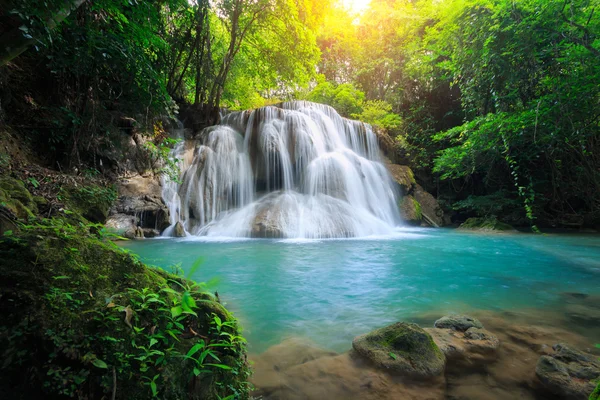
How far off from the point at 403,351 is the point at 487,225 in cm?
1287

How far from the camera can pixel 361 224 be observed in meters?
10.6

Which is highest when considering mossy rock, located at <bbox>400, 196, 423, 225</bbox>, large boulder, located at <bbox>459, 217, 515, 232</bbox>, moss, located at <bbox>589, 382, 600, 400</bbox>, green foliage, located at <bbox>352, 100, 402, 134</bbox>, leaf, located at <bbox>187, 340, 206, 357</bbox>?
green foliage, located at <bbox>352, 100, 402, 134</bbox>

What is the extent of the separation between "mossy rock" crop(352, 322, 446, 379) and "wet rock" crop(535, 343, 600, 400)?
67cm

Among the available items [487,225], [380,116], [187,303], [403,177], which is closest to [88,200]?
[187,303]

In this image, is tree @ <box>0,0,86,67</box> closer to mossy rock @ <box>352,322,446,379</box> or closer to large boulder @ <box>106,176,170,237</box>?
mossy rock @ <box>352,322,446,379</box>

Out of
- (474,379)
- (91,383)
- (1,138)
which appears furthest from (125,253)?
(1,138)

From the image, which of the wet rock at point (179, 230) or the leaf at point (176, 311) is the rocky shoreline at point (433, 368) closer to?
the leaf at point (176, 311)

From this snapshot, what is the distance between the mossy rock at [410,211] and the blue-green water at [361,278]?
5.21 metres

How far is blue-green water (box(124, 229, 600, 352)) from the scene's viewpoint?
3258mm

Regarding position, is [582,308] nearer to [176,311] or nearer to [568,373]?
[568,373]

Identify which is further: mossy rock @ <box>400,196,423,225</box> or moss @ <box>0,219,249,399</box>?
mossy rock @ <box>400,196,423,225</box>

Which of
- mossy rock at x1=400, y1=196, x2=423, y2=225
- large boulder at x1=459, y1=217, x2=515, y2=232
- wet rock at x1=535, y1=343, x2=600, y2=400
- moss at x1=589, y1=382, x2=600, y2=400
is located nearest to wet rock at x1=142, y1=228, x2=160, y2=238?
wet rock at x1=535, y1=343, x2=600, y2=400

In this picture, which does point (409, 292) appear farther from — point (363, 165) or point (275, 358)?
point (363, 165)

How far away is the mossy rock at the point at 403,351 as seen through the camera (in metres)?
2.08
